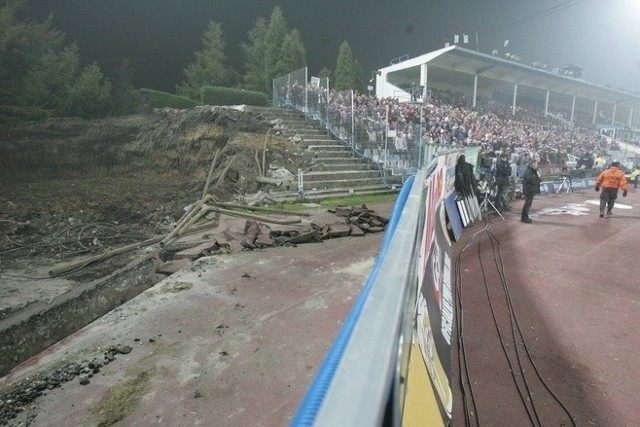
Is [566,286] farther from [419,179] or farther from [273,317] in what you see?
[273,317]

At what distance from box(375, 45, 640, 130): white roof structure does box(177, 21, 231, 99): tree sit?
15365 millimetres

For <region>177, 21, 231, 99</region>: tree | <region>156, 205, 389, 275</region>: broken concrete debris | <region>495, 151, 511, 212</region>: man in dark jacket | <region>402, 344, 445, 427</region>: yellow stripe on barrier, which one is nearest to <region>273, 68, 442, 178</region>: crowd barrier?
<region>495, 151, 511, 212</region>: man in dark jacket

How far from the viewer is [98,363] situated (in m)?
3.27

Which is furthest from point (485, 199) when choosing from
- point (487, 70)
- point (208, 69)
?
point (487, 70)

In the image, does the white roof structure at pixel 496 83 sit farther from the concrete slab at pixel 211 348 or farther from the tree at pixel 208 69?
the concrete slab at pixel 211 348

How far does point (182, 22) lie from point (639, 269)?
36.8m

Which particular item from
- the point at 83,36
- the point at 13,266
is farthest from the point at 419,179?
the point at 83,36

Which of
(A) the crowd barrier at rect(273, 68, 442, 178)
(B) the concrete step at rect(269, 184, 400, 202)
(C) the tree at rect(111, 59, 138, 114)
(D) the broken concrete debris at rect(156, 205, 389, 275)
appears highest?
(C) the tree at rect(111, 59, 138, 114)

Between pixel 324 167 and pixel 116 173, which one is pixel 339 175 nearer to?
pixel 324 167

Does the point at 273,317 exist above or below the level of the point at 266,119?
below

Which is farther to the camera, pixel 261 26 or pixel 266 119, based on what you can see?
pixel 261 26

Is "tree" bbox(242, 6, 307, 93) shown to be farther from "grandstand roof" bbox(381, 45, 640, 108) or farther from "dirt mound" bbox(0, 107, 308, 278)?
"dirt mound" bbox(0, 107, 308, 278)

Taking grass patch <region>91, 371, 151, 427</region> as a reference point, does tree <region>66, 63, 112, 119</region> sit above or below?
above

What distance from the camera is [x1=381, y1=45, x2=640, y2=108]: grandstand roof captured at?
103 feet
